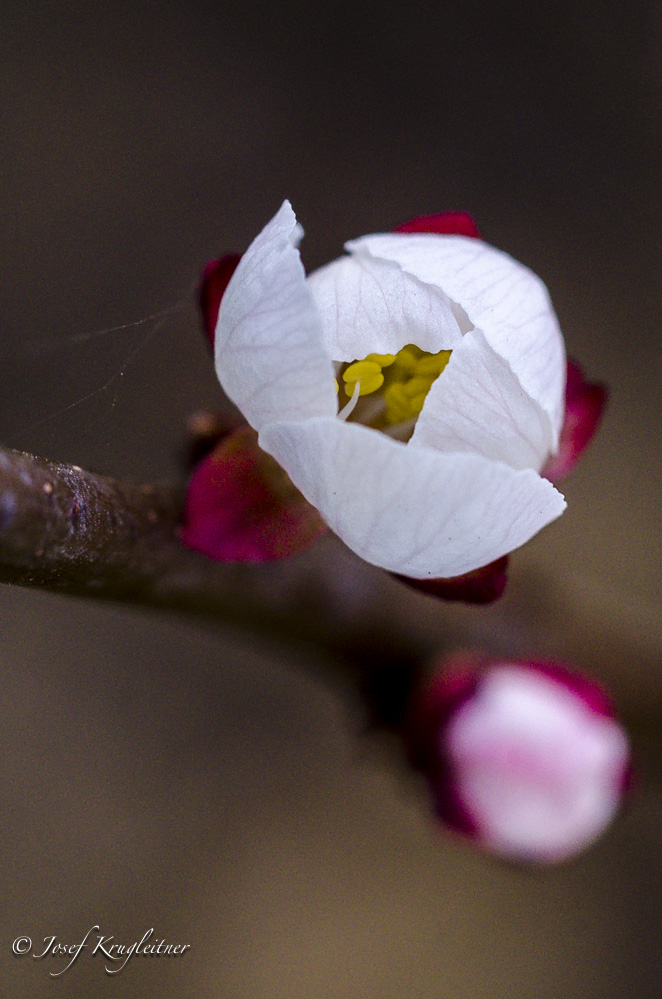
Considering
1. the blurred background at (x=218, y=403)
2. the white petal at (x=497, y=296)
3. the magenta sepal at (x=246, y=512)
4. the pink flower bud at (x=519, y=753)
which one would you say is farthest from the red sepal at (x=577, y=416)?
the blurred background at (x=218, y=403)

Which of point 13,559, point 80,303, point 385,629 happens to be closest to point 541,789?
point 385,629

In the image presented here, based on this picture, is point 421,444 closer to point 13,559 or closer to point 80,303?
point 13,559

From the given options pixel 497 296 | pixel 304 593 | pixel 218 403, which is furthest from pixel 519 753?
pixel 218 403

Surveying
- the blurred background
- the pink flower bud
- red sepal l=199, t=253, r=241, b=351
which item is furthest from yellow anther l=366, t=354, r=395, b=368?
the blurred background

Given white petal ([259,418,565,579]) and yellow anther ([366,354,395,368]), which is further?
yellow anther ([366,354,395,368])

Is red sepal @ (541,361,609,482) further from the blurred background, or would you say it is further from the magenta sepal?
the blurred background
